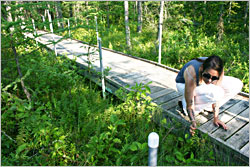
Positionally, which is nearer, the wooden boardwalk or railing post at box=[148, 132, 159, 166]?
railing post at box=[148, 132, 159, 166]

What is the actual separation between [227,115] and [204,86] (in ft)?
2.99

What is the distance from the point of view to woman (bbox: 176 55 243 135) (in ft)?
8.39

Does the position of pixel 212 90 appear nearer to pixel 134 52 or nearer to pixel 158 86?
pixel 158 86

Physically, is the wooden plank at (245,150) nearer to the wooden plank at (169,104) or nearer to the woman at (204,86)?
the woman at (204,86)

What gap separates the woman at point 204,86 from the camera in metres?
2.56

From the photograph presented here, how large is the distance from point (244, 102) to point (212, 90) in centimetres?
140

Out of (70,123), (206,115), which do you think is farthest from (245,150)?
(70,123)

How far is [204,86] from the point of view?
2.93 m

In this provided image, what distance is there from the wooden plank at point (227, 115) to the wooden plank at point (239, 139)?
11.6 inches

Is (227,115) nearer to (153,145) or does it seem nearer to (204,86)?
(204,86)

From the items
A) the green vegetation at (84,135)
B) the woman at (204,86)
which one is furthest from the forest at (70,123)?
the woman at (204,86)

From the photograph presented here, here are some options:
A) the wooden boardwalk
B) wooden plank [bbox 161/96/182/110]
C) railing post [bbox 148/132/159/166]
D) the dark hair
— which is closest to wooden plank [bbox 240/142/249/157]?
the wooden boardwalk

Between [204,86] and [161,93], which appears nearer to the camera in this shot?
[204,86]

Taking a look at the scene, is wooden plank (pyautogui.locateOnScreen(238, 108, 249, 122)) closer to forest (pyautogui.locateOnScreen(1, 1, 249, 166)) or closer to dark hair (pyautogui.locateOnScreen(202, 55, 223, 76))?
forest (pyautogui.locateOnScreen(1, 1, 249, 166))
